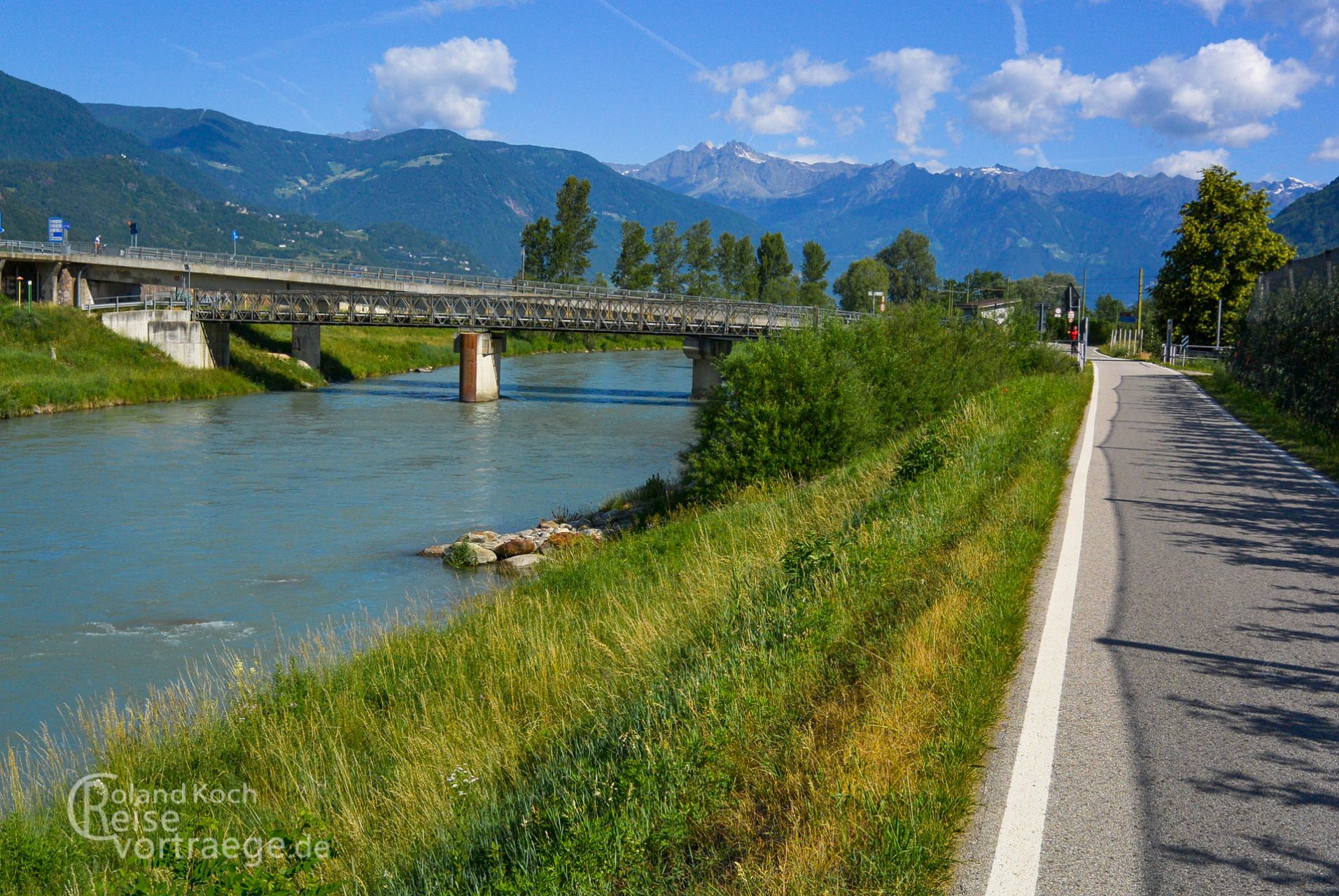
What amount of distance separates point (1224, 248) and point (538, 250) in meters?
74.4

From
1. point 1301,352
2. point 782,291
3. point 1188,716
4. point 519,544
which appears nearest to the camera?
point 1188,716

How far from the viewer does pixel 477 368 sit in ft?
197

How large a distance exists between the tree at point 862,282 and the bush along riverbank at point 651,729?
5589 inches

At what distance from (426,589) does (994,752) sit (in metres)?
14.5

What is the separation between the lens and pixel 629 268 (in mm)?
130875

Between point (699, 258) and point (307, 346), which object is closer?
point (307, 346)

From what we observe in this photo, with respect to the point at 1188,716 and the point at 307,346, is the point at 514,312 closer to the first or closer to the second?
the point at 307,346

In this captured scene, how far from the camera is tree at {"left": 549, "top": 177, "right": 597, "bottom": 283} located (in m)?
120

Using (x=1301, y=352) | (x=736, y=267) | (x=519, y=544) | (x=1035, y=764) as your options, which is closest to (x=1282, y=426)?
(x=1301, y=352)

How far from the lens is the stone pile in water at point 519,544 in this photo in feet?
68.9

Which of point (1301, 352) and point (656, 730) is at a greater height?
point (1301, 352)

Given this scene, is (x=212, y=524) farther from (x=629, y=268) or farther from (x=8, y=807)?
(x=629, y=268)

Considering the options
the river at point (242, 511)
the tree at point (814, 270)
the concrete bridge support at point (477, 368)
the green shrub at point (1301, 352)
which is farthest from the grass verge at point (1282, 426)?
the tree at point (814, 270)

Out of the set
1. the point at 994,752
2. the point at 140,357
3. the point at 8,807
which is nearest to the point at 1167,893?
the point at 994,752
